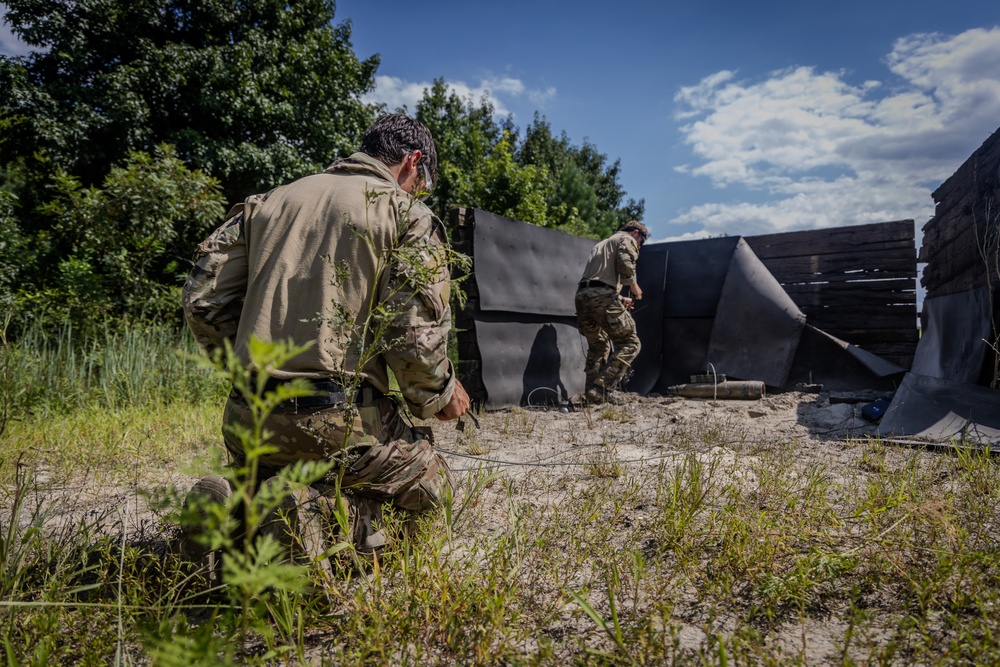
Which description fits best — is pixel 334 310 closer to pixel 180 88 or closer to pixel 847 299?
pixel 847 299

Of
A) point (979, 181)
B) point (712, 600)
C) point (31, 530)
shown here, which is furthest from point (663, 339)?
point (31, 530)

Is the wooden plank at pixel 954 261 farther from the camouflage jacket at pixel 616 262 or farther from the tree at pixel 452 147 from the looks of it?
the tree at pixel 452 147

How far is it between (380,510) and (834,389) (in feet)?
20.3

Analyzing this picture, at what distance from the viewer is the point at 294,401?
178cm

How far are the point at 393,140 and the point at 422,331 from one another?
84cm

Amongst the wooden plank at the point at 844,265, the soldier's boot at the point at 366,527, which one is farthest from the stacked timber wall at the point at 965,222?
the soldier's boot at the point at 366,527

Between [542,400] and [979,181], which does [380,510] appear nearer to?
[542,400]

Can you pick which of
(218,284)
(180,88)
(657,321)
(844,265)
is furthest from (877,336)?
(180,88)

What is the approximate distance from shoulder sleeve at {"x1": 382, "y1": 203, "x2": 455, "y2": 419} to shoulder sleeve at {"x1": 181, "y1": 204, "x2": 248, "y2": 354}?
0.58 m

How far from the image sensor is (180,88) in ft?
41.8

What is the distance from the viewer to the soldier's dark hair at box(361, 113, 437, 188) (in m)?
2.26

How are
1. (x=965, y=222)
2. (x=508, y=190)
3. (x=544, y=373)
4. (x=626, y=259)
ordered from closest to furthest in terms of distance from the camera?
(x=965, y=222) → (x=626, y=259) → (x=544, y=373) → (x=508, y=190)

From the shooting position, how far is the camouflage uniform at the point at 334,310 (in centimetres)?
180

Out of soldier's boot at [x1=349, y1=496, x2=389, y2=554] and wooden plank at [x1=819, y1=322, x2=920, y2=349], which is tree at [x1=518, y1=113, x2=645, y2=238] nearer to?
wooden plank at [x1=819, y1=322, x2=920, y2=349]
